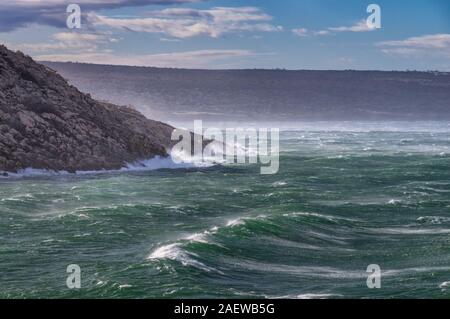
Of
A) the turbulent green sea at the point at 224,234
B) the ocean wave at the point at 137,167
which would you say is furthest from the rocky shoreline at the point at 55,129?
the turbulent green sea at the point at 224,234

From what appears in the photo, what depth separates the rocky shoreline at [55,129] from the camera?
43156 mm

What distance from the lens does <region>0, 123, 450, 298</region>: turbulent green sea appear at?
783 inches

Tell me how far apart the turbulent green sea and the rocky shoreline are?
1.73 metres

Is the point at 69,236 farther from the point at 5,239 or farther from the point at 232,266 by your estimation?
the point at 232,266

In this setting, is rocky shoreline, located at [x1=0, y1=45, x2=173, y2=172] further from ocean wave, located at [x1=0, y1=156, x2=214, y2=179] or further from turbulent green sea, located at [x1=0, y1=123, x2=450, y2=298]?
turbulent green sea, located at [x1=0, y1=123, x2=450, y2=298]

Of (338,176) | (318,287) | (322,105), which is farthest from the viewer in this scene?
(322,105)

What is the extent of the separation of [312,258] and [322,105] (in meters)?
176

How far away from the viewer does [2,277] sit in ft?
67.3

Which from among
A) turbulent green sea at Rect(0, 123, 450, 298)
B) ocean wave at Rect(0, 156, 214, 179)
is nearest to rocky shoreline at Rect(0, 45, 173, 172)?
ocean wave at Rect(0, 156, 214, 179)

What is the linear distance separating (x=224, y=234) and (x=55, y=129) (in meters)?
21.9

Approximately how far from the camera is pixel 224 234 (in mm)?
25688

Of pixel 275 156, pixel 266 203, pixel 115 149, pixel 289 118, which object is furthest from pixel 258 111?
pixel 266 203

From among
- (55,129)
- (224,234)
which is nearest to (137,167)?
(55,129)

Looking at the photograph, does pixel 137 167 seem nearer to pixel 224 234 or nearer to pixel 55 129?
pixel 55 129
